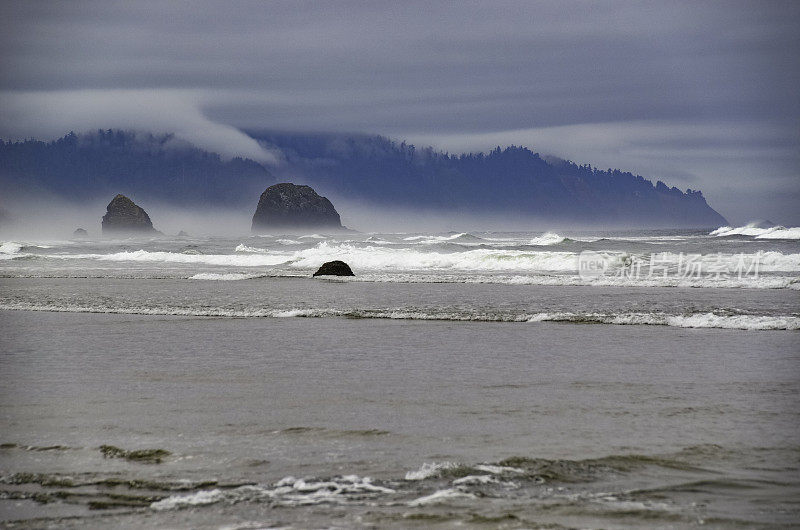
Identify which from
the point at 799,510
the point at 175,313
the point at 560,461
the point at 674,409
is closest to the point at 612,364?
the point at 674,409

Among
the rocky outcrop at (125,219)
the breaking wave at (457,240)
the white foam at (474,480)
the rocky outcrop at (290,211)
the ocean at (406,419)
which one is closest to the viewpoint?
the ocean at (406,419)

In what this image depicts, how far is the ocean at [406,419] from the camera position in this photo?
4188mm

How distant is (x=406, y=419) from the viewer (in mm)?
6152

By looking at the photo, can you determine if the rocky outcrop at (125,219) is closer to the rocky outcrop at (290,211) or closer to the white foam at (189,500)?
the rocky outcrop at (290,211)

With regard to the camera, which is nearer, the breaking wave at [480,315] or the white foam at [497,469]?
the white foam at [497,469]

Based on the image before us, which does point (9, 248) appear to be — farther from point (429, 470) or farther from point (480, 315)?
point (429, 470)

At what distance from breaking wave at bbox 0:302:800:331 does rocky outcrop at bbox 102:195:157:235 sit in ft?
460

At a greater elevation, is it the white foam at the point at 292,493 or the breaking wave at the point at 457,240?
the breaking wave at the point at 457,240

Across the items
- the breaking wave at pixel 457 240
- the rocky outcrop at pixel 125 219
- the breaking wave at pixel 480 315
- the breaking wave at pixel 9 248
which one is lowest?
the breaking wave at pixel 480 315

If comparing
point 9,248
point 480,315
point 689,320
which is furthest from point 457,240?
point 689,320

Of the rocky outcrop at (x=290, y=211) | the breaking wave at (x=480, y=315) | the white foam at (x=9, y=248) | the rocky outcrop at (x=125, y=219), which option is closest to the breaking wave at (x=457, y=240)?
the white foam at (x=9, y=248)

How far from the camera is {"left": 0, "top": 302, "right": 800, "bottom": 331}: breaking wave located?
12398 mm

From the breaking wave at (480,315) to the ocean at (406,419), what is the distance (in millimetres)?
84

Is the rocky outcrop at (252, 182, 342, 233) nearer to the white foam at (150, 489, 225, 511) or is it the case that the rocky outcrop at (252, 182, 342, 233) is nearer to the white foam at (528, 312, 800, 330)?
the white foam at (528, 312, 800, 330)
